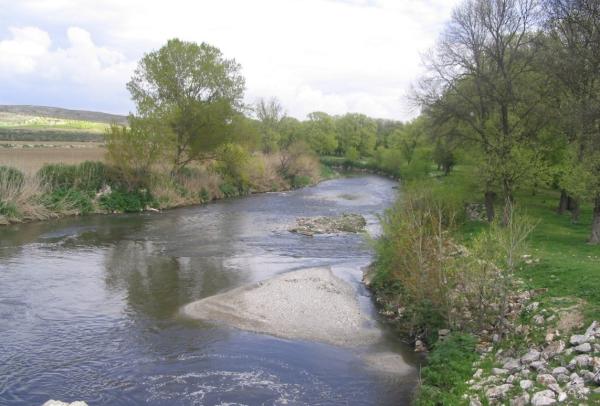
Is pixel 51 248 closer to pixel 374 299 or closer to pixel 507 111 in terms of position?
pixel 374 299

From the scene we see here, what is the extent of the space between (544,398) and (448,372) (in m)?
2.85

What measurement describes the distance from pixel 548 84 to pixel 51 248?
26.5m

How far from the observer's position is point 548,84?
26.8 m

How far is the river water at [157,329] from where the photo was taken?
39.3ft

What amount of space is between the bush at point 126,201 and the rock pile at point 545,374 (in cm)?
3212

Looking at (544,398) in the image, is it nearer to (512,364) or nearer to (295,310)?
(512,364)

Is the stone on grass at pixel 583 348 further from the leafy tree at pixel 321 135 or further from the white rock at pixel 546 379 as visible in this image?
the leafy tree at pixel 321 135

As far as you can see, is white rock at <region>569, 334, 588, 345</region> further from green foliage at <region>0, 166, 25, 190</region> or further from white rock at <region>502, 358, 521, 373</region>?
green foliage at <region>0, 166, 25, 190</region>

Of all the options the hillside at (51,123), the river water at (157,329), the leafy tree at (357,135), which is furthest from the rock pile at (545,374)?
the leafy tree at (357,135)

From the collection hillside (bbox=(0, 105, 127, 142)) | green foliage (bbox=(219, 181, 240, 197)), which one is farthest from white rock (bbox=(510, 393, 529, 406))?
hillside (bbox=(0, 105, 127, 142))

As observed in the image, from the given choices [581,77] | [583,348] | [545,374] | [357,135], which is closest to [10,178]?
[581,77]

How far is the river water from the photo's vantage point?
12.0 m

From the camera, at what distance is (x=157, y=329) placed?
15.6 m

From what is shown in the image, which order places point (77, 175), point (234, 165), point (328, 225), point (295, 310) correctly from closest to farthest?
point (295, 310)
point (328, 225)
point (77, 175)
point (234, 165)
